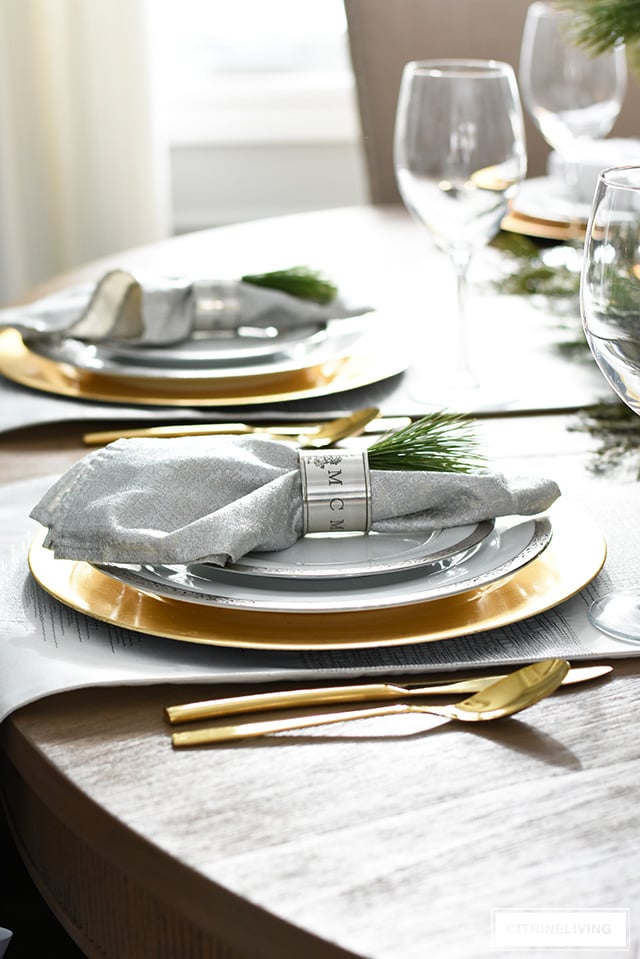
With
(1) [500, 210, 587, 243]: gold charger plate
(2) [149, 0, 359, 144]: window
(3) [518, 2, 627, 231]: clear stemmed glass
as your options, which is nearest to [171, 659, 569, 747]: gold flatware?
(1) [500, 210, 587, 243]: gold charger plate

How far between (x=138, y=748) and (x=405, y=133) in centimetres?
63

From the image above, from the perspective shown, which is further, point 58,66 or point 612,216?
point 58,66

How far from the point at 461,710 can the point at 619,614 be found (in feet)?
0.40

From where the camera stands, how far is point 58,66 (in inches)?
108

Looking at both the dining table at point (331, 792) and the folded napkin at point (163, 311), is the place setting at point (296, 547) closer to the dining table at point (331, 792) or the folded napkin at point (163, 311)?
the dining table at point (331, 792)

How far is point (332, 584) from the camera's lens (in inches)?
23.2

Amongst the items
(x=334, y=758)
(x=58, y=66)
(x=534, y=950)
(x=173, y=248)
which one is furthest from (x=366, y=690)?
(x=58, y=66)

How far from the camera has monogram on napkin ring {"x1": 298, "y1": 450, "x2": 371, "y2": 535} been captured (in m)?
0.60

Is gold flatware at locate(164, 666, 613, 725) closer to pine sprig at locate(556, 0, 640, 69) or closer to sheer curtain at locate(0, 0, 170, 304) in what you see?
pine sprig at locate(556, 0, 640, 69)

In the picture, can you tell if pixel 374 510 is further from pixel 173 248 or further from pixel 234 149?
pixel 234 149

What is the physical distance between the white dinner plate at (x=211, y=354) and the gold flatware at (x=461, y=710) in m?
0.48

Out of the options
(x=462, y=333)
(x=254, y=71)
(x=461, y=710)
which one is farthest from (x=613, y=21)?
(x=254, y=71)

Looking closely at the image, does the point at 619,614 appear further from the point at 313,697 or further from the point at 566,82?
the point at 566,82

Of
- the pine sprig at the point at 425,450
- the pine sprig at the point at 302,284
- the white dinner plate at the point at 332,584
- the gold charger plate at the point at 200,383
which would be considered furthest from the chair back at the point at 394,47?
the white dinner plate at the point at 332,584
